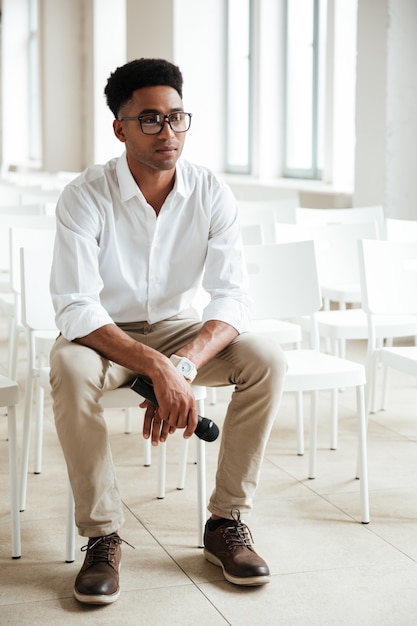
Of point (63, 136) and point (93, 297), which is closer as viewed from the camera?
point (93, 297)

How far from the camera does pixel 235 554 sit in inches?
99.3

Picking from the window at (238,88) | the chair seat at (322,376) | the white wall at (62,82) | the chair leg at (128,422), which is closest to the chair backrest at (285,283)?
the chair seat at (322,376)

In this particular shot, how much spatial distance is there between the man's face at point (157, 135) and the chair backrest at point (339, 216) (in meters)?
2.12

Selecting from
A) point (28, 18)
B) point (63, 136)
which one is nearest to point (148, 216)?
point (63, 136)

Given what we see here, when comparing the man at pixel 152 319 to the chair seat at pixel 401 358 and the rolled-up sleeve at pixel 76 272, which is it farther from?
the chair seat at pixel 401 358

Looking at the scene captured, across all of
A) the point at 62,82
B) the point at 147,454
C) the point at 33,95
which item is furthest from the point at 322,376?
the point at 33,95

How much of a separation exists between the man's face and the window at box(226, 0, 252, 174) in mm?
6667

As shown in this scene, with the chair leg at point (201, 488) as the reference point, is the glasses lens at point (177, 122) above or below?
above

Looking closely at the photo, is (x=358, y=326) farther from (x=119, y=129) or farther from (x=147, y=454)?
(x=119, y=129)

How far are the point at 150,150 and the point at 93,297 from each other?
16.7 inches

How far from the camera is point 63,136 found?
1218 centimetres

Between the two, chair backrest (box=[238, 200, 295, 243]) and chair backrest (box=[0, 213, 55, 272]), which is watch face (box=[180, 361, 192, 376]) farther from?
chair backrest (box=[238, 200, 295, 243])

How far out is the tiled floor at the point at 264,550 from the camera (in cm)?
235

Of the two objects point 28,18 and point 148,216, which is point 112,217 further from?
point 28,18
